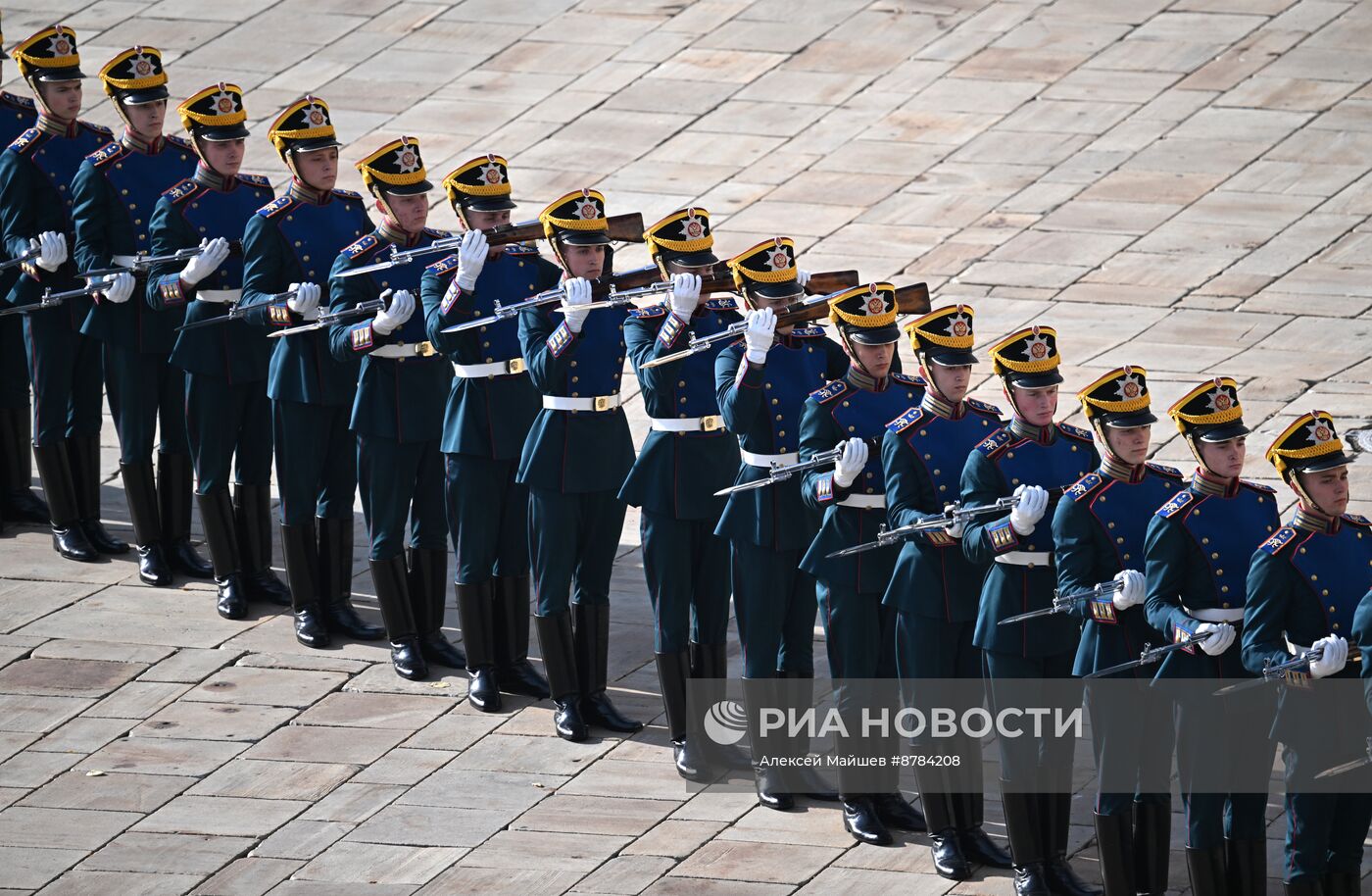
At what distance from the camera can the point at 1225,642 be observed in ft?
27.8

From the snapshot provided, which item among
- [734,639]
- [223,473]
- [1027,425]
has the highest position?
[1027,425]

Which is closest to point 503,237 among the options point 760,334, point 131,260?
point 760,334

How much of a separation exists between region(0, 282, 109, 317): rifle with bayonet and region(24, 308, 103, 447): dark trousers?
0.06 metres

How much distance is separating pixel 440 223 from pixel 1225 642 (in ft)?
29.6

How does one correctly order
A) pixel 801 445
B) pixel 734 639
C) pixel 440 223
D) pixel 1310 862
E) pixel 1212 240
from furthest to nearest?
1. pixel 440 223
2. pixel 1212 240
3. pixel 734 639
4. pixel 801 445
5. pixel 1310 862

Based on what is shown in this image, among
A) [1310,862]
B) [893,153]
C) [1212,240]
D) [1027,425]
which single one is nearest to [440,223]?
[893,153]

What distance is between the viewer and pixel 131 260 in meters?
12.1

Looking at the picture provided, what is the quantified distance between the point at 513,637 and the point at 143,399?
2.37m

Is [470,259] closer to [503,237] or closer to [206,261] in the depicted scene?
[503,237]

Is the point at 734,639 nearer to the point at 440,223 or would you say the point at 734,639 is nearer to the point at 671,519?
the point at 671,519

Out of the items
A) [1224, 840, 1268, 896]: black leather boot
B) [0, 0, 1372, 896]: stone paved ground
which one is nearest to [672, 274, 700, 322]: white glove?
[0, 0, 1372, 896]: stone paved ground

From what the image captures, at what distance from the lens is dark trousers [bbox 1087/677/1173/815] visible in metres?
8.78

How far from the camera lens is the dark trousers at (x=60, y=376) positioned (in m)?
12.4

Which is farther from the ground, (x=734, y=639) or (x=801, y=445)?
(x=801, y=445)
